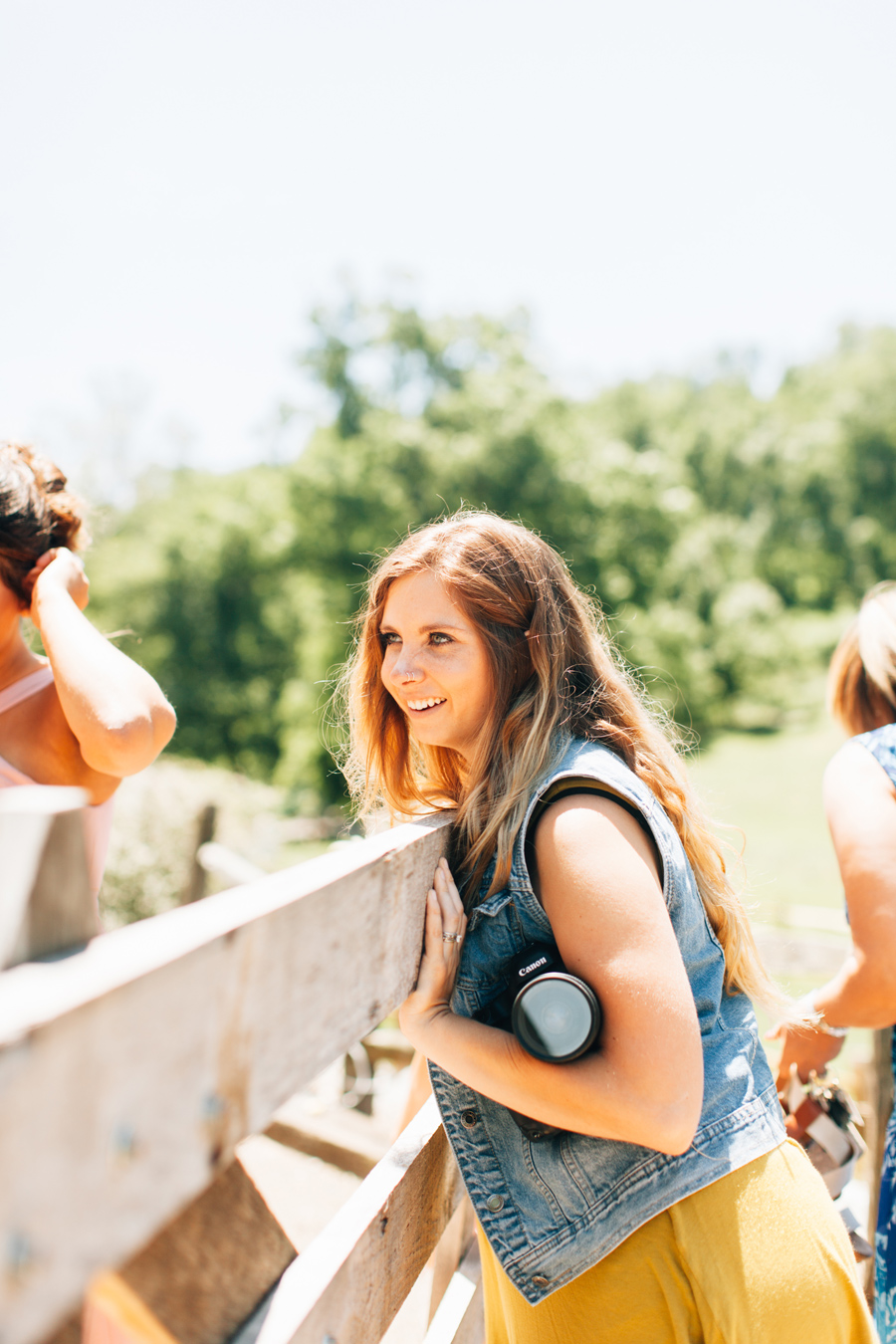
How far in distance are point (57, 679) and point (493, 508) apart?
70.6 feet

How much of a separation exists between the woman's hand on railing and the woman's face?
420 millimetres

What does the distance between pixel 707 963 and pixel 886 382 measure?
4590cm

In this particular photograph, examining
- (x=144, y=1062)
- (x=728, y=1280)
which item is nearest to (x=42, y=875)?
(x=144, y=1062)

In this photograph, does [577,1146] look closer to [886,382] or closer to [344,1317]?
[344,1317]

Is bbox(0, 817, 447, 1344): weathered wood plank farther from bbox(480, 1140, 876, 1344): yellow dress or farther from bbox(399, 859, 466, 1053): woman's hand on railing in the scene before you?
bbox(480, 1140, 876, 1344): yellow dress

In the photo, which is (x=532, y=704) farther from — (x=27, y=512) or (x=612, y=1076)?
(x=27, y=512)

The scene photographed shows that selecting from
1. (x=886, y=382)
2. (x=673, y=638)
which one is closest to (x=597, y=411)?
(x=886, y=382)

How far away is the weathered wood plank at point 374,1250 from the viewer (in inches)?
38.8

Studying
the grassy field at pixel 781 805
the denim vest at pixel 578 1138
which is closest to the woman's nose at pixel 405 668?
the denim vest at pixel 578 1138

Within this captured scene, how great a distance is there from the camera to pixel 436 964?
133cm

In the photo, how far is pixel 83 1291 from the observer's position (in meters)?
0.55

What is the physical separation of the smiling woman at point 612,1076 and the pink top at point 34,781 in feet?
2.79

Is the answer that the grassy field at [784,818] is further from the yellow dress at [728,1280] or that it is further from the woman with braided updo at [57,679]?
the woman with braided updo at [57,679]

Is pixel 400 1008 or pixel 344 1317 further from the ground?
pixel 400 1008
